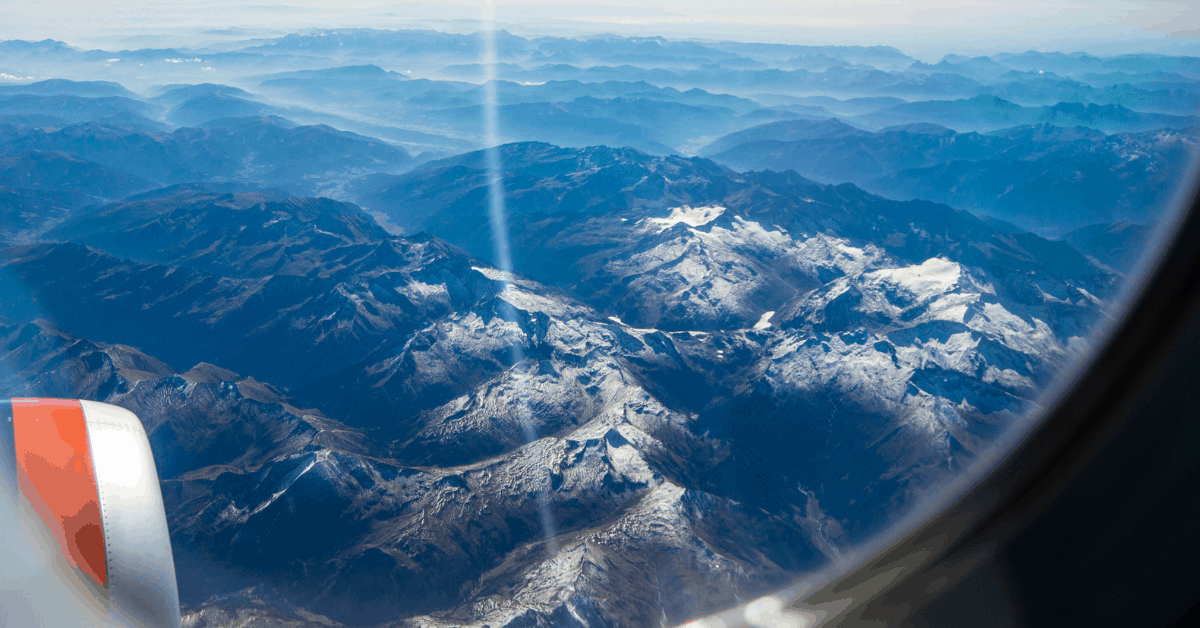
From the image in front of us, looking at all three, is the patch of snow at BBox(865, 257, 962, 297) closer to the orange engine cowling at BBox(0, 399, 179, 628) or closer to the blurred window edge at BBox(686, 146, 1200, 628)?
the blurred window edge at BBox(686, 146, 1200, 628)

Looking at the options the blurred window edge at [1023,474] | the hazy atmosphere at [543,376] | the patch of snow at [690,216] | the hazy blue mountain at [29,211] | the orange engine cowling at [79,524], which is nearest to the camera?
the blurred window edge at [1023,474]

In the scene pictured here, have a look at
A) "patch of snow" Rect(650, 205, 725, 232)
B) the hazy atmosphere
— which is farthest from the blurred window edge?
"patch of snow" Rect(650, 205, 725, 232)

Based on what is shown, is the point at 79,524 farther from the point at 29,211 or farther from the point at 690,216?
the point at 29,211

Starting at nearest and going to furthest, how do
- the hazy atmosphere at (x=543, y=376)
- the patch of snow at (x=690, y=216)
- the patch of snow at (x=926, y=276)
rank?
the hazy atmosphere at (x=543, y=376) → the patch of snow at (x=926, y=276) → the patch of snow at (x=690, y=216)

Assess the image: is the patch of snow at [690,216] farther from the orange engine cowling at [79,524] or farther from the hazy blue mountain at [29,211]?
the orange engine cowling at [79,524]

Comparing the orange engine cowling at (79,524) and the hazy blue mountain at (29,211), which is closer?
the orange engine cowling at (79,524)

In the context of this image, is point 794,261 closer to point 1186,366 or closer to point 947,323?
point 947,323

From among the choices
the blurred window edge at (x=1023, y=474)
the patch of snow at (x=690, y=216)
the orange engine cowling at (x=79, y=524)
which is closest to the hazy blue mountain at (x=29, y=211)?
the patch of snow at (x=690, y=216)
